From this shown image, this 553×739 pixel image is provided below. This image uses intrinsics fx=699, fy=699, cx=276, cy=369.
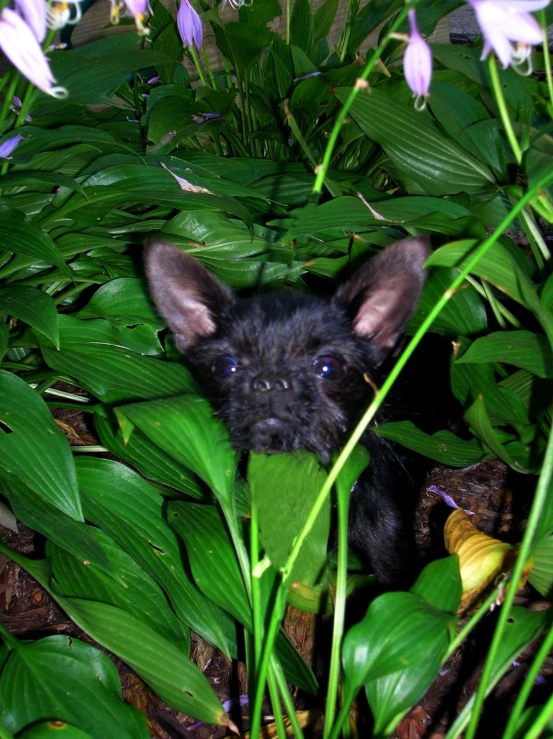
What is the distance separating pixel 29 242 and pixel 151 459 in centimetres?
70

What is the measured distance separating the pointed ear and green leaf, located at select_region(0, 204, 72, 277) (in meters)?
0.82

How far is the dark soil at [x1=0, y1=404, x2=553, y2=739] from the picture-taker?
194 cm

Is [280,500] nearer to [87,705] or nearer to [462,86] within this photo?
[87,705]

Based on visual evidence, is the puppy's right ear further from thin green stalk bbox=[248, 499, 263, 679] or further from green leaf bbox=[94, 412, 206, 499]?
thin green stalk bbox=[248, 499, 263, 679]

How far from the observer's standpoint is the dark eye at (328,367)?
6.57 feet

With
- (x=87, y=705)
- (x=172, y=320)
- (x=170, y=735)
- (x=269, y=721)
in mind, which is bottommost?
(x=170, y=735)

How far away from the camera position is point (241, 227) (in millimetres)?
2385

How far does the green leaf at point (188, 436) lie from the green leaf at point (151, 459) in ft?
1.92

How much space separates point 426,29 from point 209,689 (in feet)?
8.64

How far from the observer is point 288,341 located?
198 cm

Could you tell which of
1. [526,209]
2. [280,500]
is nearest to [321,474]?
[280,500]

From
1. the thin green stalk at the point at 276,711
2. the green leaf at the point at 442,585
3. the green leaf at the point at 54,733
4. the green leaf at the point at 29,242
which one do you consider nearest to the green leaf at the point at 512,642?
the green leaf at the point at 442,585

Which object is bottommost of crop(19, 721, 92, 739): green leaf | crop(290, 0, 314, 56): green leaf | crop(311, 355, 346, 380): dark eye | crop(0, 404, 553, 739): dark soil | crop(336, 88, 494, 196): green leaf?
crop(0, 404, 553, 739): dark soil

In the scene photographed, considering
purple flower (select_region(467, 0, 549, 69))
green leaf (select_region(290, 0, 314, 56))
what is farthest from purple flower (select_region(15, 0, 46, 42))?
green leaf (select_region(290, 0, 314, 56))
